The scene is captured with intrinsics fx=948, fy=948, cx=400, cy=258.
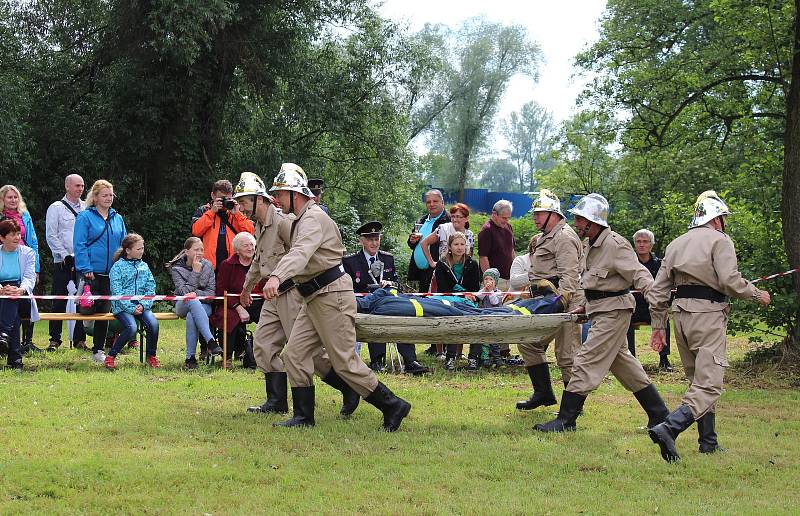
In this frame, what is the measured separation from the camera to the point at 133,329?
37.9ft

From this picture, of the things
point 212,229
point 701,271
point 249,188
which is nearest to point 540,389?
point 701,271

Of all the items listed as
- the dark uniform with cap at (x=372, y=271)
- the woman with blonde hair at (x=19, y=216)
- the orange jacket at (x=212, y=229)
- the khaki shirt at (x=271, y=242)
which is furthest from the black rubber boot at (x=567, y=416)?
the woman with blonde hair at (x=19, y=216)

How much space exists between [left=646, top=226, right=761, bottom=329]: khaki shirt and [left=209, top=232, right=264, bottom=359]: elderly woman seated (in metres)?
5.60

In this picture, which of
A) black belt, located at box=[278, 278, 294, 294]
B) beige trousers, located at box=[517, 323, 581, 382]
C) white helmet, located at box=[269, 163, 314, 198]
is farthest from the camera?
beige trousers, located at box=[517, 323, 581, 382]

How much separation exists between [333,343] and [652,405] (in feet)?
9.48

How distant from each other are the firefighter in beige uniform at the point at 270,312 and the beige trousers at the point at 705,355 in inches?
125

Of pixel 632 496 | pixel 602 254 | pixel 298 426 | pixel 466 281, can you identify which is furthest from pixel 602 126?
pixel 632 496

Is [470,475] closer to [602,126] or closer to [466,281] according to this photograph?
[466,281]

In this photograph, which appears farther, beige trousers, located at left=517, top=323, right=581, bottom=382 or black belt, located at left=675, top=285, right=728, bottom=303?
beige trousers, located at left=517, top=323, right=581, bottom=382

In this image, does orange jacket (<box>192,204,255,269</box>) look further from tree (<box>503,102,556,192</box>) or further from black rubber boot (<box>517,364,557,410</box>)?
tree (<box>503,102,556,192</box>)

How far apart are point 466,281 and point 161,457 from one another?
6.56 meters

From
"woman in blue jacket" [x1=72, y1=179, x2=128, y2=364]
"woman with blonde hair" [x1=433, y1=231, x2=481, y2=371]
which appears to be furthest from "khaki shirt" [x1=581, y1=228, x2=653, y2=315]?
"woman in blue jacket" [x1=72, y1=179, x2=128, y2=364]

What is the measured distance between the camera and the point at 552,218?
378 inches

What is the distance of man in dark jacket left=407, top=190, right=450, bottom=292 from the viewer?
1353cm
